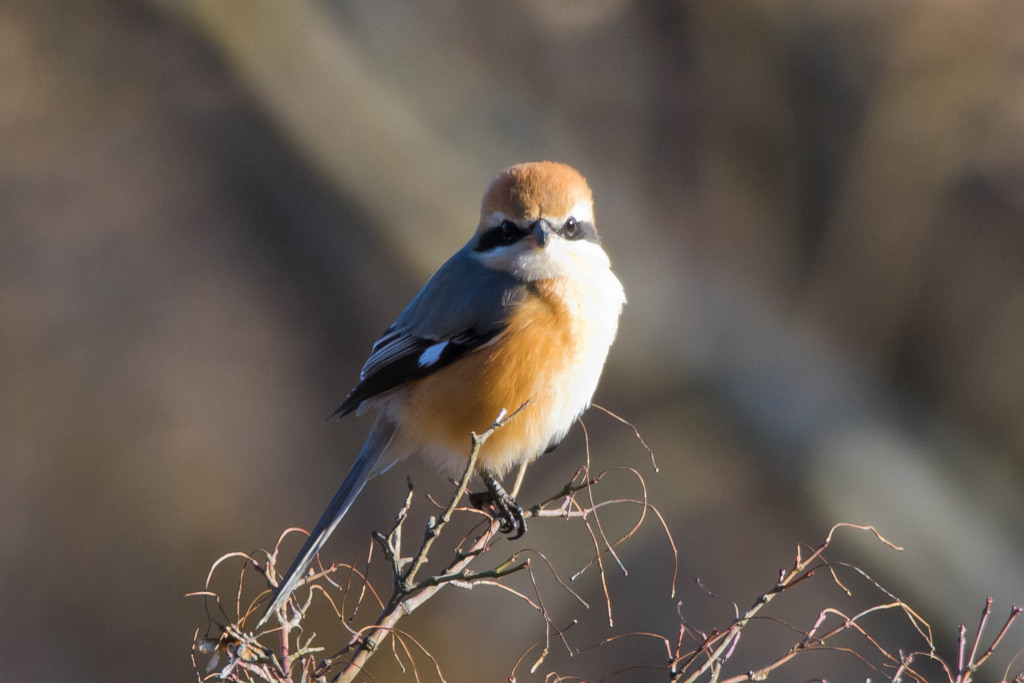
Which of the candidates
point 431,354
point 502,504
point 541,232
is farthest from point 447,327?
point 502,504

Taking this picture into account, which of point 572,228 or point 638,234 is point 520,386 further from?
point 638,234

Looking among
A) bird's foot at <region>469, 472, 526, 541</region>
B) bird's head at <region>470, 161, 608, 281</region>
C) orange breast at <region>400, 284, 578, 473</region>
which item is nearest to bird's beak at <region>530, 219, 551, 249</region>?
bird's head at <region>470, 161, 608, 281</region>

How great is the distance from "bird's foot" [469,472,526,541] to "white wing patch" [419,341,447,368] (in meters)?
0.31

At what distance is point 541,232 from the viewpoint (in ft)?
7.51

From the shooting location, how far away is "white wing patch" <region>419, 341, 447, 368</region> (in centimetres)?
239

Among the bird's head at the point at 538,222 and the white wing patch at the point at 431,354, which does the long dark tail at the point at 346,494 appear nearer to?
the white wing patch at the point at 431,354

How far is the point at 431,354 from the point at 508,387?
9.0 inches

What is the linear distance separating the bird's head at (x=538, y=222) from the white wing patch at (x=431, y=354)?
24 cm

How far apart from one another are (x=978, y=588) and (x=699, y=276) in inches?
83.5

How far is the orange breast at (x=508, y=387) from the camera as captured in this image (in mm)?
2297

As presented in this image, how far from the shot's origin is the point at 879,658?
5.11 metres

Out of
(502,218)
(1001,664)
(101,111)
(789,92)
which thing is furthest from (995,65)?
(101,111)

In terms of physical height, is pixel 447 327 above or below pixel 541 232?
below

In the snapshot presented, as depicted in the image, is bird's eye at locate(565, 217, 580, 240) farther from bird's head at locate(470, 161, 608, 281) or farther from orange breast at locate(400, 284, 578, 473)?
orange breast at locate(400, 284, 578, 473)
